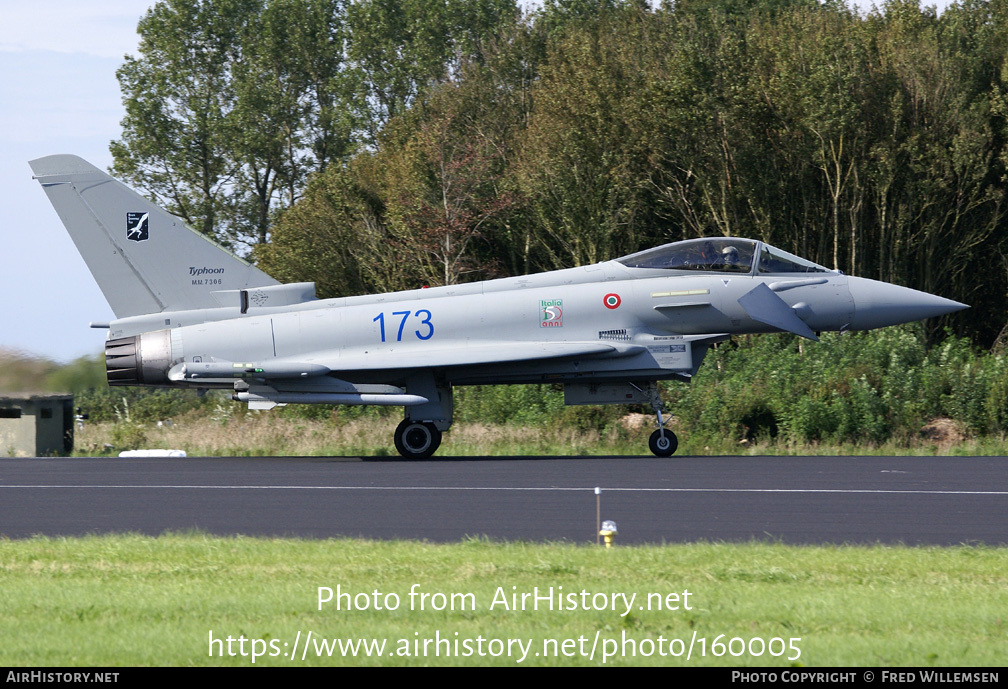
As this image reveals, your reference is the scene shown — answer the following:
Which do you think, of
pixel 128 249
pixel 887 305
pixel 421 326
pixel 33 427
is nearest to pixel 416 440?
pixel 421 326

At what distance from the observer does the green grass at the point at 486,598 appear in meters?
5.81

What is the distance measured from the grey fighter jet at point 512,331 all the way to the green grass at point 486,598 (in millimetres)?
7527

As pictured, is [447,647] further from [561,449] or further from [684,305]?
[561,449]

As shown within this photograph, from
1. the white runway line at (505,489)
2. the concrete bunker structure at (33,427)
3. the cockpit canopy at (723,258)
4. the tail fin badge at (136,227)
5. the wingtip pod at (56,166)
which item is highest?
the wingtip pod at (56,166)

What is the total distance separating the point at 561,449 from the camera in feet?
63.0

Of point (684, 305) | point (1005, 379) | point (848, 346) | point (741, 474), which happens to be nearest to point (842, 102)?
point (848, 346)

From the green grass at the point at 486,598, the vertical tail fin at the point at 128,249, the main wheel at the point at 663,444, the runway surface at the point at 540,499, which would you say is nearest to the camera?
the green grass at the point at 486,598

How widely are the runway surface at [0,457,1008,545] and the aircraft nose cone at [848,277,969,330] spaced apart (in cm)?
221

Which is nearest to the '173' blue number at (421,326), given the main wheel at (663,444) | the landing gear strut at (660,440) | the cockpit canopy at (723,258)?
the cockpit canopy at (723,258)

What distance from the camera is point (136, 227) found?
17672mm

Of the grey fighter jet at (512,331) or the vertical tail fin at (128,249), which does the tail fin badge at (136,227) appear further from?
the grey fighter jet at (512,331)

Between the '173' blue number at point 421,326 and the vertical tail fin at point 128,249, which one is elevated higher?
the vertical tail fin at point 128,249

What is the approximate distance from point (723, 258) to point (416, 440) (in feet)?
17.9
